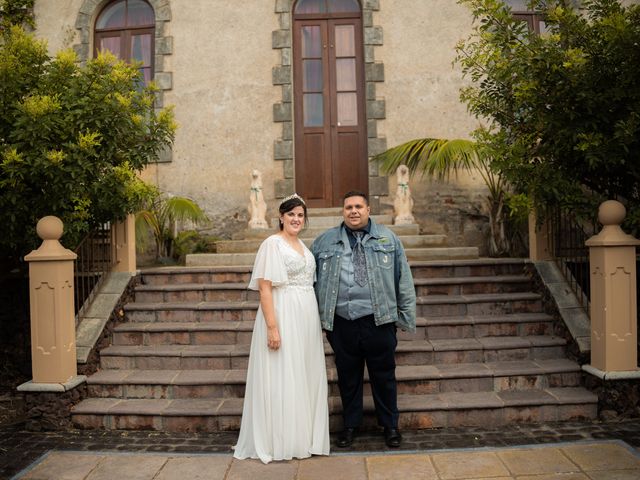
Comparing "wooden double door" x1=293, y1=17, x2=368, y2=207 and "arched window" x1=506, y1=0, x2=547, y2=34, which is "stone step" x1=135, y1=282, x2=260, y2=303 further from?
"arched window" x1=506, y1=0, x2=547, y2=34

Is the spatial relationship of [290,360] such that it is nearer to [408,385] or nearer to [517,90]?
[408,385]

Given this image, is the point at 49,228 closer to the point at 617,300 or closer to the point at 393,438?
the point at 393,438

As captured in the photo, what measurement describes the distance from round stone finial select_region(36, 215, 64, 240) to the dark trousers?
2.57 m

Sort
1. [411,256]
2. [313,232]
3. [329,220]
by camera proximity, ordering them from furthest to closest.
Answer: [329,220]
[313,232]
[411,256]

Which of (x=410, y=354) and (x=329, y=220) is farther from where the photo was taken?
(x=329, y=220)

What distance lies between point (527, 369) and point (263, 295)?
2521 mm

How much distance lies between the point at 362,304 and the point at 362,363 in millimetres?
494

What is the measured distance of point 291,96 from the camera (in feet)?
29.6

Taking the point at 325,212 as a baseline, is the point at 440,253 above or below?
below

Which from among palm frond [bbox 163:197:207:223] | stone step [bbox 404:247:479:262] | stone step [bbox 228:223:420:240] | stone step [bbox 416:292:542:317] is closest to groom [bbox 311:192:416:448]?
stone step [bbox 416:292:542:317]

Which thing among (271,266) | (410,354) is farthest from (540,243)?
(271,266)

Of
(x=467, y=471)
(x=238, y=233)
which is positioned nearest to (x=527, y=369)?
(x=467, y=471)

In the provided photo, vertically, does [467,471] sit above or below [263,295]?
below

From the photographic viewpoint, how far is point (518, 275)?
613 centimetres
